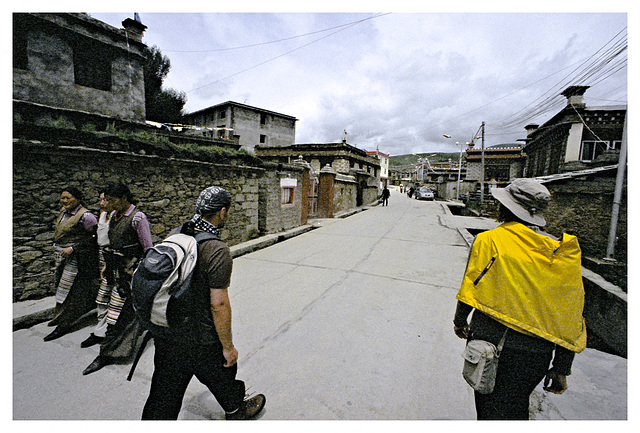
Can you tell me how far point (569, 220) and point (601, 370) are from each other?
6984 mm

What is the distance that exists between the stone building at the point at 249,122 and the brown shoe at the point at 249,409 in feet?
91.1

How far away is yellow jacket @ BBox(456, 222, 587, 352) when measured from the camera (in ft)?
5.02

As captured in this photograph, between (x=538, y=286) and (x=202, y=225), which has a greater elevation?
(x=202, y=225)

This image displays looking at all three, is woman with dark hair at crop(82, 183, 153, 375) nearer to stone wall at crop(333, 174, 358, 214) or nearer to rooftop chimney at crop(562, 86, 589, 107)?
stone wall at crop(333, 174, 358, 214)

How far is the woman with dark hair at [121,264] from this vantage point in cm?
284

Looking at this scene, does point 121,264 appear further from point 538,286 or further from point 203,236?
point 538,286

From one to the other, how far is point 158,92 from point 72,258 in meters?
25.2

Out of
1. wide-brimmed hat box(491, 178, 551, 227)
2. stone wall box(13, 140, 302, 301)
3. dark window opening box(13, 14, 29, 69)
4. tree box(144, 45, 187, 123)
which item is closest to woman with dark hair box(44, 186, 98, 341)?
stone wall box(13, 140, 302, 301)

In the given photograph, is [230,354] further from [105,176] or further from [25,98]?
[25,98]

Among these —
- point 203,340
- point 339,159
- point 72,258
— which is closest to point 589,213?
point 203,340

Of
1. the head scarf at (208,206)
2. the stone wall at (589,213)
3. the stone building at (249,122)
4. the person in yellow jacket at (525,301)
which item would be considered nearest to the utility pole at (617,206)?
the stone wall at (589,213)

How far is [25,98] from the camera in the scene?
10.4 metres

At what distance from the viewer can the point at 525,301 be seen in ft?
5.12

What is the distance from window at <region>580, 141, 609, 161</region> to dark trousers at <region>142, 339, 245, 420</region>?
19561mm
